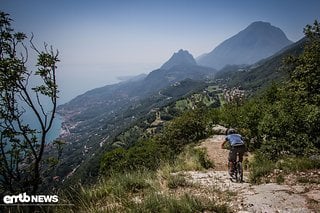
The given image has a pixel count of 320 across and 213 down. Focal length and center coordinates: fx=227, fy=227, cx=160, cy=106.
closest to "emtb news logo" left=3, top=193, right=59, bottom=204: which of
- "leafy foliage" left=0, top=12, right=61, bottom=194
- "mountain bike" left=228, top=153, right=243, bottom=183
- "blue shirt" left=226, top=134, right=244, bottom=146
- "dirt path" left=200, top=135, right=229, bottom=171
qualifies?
"leafy foliage" left=0, top=12, right=61, bottom=194

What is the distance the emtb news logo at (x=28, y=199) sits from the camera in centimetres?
648

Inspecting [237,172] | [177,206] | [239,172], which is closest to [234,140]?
[237,172]

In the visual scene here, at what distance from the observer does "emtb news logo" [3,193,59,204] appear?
6.48 meters

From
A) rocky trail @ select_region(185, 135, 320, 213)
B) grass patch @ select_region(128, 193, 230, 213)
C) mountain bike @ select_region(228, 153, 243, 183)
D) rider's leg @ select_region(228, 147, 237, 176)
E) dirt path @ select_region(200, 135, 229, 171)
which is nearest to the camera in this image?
grass patch @ select_region(128, 193, 230, 213)

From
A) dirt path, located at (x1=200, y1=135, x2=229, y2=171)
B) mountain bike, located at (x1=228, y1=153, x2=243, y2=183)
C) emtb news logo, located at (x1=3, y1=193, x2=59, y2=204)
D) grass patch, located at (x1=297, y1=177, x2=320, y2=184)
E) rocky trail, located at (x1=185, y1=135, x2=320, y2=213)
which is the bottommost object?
dirt path, located at (x1=200, y1=135, x2=229, y2=171)

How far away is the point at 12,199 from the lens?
A: 7324mm

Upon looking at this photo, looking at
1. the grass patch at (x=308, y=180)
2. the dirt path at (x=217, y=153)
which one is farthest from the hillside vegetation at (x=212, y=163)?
the dirt path at (x=217, y=153)

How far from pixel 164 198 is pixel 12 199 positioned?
5269 mm

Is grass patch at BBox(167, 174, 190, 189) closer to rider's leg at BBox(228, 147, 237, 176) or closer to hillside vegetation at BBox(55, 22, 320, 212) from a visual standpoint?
hillside vegetation at BBox(55, 22, 320, 212)

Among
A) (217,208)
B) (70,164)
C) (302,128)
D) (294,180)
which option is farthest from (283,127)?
(70,164)

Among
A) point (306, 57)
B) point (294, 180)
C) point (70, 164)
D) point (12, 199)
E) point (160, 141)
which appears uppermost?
point (306, 57)

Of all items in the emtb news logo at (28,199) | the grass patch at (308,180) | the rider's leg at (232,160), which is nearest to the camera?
the emtb news logo at (28,199)

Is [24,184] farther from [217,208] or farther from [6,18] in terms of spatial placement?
[217,208]

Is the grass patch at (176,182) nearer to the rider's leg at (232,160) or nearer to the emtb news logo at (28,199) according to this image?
the rider's leg at (232,160)
